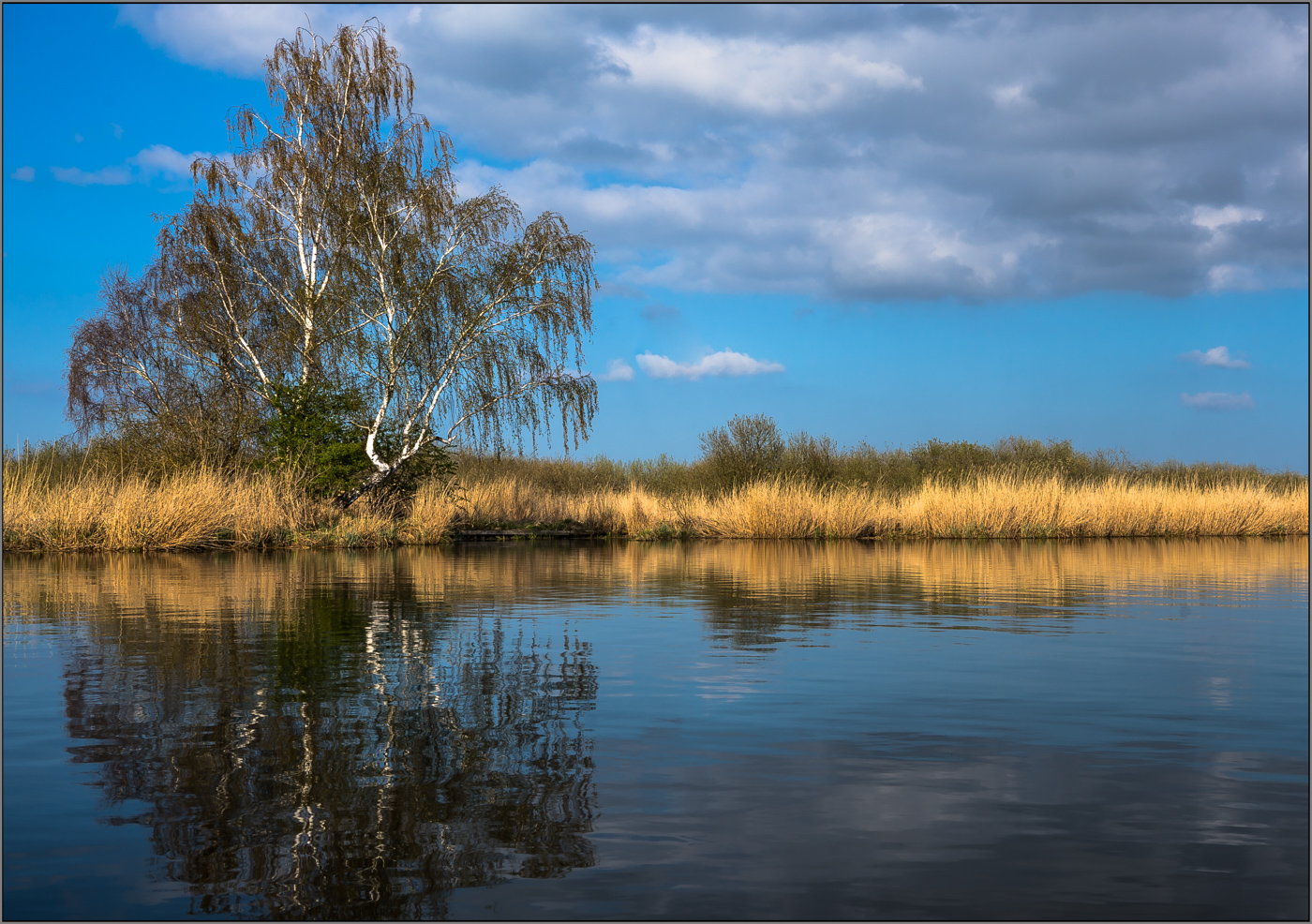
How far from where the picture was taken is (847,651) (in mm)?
7582

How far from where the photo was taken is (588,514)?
110ft

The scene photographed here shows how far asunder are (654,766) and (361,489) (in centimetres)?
2420

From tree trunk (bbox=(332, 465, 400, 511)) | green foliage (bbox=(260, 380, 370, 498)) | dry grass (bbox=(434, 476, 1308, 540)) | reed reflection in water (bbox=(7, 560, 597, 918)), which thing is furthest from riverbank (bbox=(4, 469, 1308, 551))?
reed reflection in water (bbox=(7, 560, 597, 918))

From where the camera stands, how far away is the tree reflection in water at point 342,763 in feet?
10.2

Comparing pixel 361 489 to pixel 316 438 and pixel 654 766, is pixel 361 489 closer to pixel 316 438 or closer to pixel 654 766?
pixel 316 438

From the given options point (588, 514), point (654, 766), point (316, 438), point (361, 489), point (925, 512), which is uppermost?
point (316, 438)

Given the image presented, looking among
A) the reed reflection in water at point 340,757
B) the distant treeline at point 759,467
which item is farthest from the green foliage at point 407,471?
the reed reflection in water at point 340,757

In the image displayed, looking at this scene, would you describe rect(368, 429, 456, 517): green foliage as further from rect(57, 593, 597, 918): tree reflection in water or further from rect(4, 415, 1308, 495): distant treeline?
rect(57, 593, 597, 918): tree reflection in water

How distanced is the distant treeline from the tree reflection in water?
19.9 metres

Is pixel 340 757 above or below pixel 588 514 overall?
below

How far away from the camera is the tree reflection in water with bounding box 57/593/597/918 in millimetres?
3094

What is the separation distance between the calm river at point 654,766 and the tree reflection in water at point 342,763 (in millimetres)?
19

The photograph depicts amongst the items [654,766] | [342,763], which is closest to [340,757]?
[342,763]

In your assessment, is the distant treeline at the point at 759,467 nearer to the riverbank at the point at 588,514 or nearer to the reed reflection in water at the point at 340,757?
the riverbank at the point at 588,514
